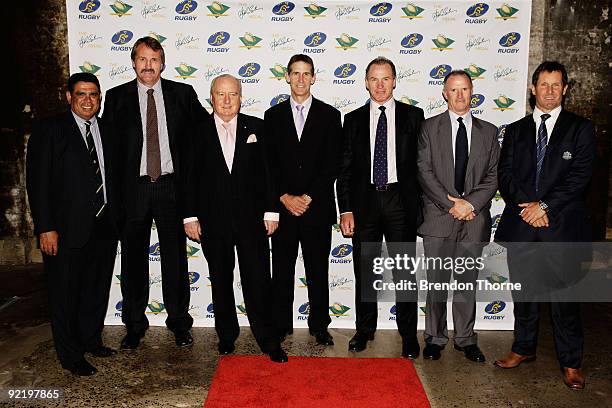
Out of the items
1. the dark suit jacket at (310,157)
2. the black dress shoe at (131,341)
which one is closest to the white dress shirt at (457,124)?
the dark suit jacket at (310,157)

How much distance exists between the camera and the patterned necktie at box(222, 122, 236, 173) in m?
3.65

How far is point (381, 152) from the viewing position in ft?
12.5

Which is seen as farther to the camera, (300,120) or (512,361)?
(300,120)

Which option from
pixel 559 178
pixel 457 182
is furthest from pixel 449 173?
pixel 559 178

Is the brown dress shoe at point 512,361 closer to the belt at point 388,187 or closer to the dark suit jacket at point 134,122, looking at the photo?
the belt at point 388,187

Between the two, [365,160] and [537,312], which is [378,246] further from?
[537,312]

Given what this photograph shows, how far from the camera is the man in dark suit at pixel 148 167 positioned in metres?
3.86

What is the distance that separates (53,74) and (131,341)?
4.03m

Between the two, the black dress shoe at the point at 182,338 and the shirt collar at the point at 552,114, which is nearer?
the shirt collar at the point at 552,114

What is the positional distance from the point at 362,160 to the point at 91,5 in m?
2.61

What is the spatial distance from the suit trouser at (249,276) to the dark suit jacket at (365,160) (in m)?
0.73

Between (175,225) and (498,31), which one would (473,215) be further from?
(175,225)

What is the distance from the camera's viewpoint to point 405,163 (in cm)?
377

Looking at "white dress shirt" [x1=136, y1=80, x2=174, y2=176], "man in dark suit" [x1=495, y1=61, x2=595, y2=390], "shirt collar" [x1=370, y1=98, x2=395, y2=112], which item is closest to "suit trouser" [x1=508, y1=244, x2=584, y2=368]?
"man in dark suit" [x1=495, y1=61, x2=595, y2=390]
